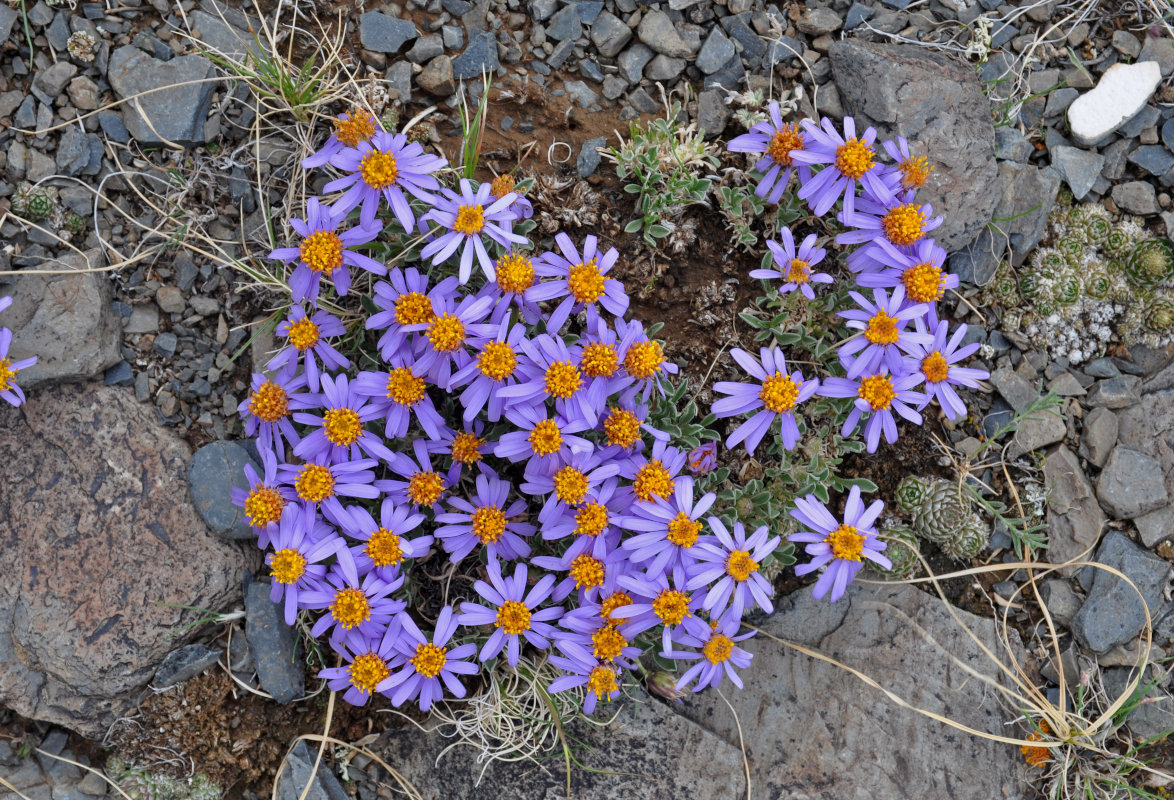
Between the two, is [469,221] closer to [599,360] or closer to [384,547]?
[599,360]

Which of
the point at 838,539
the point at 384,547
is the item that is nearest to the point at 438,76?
the point at 384,547

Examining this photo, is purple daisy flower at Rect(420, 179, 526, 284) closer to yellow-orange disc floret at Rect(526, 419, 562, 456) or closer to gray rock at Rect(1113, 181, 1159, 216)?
yellow-orange disc floret at Rect(526, 419, 562, 456)

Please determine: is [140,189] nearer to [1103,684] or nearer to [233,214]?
[233,214]

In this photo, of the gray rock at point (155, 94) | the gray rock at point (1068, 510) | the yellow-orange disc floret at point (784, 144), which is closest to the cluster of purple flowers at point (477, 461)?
the gray rock at point (155, 94)

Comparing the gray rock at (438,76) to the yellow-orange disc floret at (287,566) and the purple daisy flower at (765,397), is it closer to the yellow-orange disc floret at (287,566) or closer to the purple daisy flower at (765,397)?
the purple daisy flower at (765,397)

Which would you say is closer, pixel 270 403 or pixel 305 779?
pixel 270 403

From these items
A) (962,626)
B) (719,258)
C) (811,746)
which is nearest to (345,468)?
(719,258)
